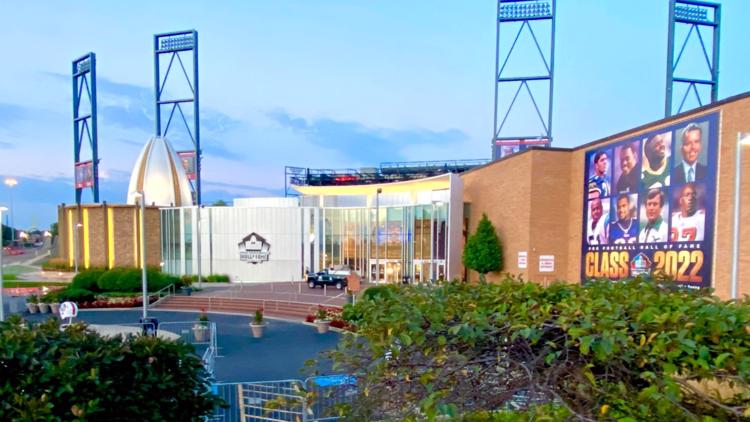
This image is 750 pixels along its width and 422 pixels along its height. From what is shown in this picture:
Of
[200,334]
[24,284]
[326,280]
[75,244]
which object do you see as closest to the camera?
[200,334]

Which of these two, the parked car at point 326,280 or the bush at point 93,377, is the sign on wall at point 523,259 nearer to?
the parked car at point 326,280

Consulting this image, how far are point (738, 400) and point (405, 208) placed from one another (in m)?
28.8

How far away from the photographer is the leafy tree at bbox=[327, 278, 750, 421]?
2.01 meters

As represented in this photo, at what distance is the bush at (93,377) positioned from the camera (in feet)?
10.7

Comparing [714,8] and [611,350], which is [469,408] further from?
[714,8]

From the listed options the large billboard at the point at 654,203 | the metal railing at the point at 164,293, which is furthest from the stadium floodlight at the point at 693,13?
the metal railing at the point at 164,293

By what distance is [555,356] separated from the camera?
2148mm

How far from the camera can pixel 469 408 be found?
2668 mm

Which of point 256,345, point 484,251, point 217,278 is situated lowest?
point 217,278

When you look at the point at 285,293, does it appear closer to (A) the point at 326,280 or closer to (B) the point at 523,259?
(A) the point at 326,280

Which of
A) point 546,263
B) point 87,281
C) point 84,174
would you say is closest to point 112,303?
point 87,281

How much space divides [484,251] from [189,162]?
33433 millimetres

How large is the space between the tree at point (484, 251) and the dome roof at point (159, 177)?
1220 inches

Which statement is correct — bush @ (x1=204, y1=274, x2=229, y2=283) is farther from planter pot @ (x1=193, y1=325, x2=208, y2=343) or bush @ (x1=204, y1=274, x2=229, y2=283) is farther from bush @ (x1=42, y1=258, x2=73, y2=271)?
planter pot @ (x1=193, y1=325, x2=208, y2=343)
